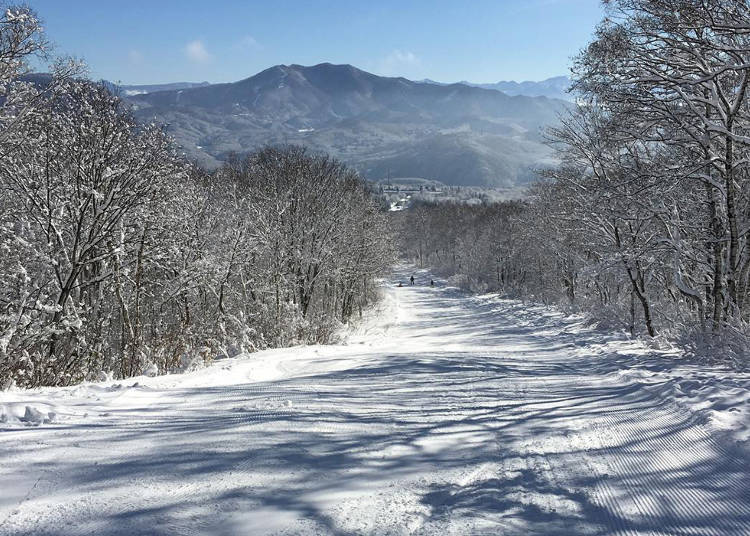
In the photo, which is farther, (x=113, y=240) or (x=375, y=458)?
(x=113, y=240)

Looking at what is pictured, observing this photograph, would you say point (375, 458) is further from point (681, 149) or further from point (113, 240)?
point (681, 149)

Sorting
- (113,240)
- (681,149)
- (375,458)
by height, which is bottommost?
(375,458)

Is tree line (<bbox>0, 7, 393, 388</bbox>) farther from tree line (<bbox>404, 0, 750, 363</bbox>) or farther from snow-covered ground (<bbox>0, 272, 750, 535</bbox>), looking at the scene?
tree line (<bbox>404, 0, 750, 363</bbox>)

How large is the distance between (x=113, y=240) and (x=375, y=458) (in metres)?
9.87

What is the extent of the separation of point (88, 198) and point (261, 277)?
9.75 metres

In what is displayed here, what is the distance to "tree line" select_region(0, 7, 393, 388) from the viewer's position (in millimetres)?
8312

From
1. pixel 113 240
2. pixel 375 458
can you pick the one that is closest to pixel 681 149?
pixel 375 458

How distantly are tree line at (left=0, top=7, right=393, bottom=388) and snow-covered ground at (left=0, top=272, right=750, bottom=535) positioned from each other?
3.64m

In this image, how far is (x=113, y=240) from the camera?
1097cm

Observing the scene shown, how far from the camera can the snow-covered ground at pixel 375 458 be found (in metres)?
2.58

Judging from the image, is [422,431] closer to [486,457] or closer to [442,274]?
[486,457]

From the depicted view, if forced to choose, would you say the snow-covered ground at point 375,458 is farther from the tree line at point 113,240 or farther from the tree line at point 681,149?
A: the tree line at point 681,149

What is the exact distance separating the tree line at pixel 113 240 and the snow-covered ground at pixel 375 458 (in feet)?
11.9

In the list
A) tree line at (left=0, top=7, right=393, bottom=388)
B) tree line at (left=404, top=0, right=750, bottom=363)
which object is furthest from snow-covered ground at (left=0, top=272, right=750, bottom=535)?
tree line at (left=404, top=0, right=750, bottom=363)
